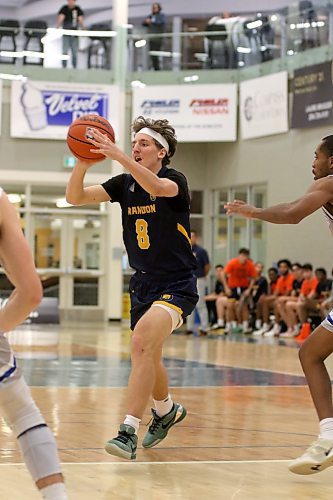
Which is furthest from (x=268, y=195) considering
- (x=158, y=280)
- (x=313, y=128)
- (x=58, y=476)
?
(x=58, y=476)

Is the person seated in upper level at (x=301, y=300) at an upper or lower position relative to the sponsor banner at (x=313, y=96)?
lower

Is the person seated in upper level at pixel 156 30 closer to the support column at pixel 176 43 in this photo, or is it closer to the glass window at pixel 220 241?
the support column at pixel 176 43

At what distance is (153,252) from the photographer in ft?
20.3

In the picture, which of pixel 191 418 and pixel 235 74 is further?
pixel 235 74

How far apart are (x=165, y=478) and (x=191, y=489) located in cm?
31

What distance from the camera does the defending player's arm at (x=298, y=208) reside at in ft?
17.1

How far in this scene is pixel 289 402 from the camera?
354 inches

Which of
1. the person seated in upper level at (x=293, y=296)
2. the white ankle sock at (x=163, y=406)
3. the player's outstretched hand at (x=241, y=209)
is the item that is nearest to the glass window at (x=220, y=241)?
the person seated in upper level at (x=293, y=296)

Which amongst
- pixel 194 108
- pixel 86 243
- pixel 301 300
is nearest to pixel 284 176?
pixel 194 108

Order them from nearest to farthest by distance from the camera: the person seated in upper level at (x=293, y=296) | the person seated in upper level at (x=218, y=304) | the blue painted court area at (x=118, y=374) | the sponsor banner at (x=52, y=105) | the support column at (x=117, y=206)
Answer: the blue painted court area at (x=118, y=374) < the person seated in upper level at (x=293, y=296) < the person seated in upper level at (x=218, y=304) < the sponsor banner at (x=52, y=105) < the support column at (x=117, y=206)

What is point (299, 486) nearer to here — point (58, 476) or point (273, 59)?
point (58, 476)

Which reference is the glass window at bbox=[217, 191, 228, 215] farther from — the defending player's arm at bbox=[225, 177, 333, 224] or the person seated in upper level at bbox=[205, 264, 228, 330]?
the defending player's arm at bbox=[225, 177, 333, 224]

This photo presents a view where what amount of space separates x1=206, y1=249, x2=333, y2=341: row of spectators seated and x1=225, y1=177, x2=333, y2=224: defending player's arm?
1270 cm

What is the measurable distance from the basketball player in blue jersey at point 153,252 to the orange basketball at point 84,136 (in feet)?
0.26
